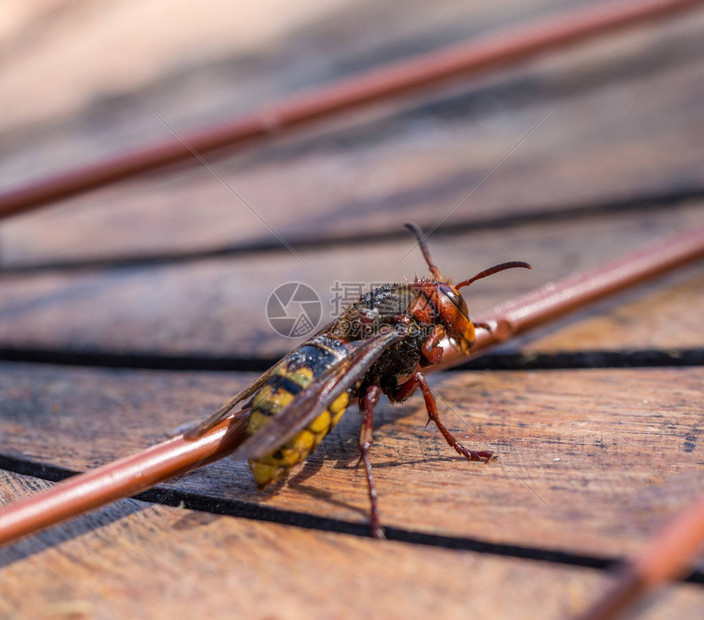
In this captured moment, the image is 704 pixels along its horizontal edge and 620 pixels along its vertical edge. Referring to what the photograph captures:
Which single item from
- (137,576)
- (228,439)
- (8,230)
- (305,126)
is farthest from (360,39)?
(137,576)

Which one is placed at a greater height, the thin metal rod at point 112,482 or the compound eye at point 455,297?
the compound eye at point 455,297

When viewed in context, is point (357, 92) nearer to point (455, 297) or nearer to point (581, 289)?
point (455, 297)

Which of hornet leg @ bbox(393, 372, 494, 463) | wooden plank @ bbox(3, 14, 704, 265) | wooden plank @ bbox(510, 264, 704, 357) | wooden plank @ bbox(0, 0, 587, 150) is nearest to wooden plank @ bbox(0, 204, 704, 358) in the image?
wooden plank @ bbox(510, 264, 704, 357)

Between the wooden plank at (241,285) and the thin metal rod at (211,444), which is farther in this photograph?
the wooden plank at (241,285)

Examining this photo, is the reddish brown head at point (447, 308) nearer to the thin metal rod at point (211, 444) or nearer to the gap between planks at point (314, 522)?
the thin metal rod at point (211, 444)

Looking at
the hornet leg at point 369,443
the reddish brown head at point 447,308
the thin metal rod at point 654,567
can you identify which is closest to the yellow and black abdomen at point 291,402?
the hornet leg at point 369,443

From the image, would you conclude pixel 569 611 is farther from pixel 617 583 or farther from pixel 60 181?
pixel 60 181

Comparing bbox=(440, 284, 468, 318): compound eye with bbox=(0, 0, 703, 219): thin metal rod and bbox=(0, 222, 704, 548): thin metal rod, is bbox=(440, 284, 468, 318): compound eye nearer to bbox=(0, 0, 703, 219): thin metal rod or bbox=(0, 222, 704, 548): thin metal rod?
bbox=(0, 222, 704, 548): thin metal rod
